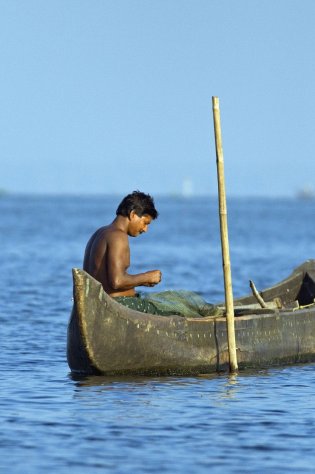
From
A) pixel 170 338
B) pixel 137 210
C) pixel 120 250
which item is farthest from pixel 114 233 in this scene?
pixel 170 338

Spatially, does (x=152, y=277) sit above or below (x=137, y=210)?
below

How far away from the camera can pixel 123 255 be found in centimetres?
1441

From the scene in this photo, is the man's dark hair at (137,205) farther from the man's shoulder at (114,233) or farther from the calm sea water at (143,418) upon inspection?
the calm sea water at (143,418)

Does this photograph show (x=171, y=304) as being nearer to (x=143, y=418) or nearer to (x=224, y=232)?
(x=224, y=232)

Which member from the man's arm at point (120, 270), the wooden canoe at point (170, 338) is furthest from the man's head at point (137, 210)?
the wooden canoe at point (170, 338)

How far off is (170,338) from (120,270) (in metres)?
0.83

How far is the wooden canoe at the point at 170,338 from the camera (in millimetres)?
13898

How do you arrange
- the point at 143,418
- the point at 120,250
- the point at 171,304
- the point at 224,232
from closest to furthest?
the point at 143,418 < the point at 120,250 < the point at 224,232 < the point at 171,304

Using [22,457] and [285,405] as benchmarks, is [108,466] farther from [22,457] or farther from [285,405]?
[285,405]

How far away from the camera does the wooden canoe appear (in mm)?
13898

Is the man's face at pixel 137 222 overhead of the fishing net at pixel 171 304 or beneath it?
overhead

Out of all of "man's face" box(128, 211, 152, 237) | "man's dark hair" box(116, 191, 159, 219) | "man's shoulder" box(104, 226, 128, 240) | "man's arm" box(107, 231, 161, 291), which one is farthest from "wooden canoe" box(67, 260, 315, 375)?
"man's dark hair" box(116, 191, 159, 219)

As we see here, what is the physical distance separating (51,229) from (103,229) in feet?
195

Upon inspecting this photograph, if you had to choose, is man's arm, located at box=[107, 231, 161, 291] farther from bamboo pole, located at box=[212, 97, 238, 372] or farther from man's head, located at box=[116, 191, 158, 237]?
bamboo pole, located at box=[212, 97, 238, 372]
